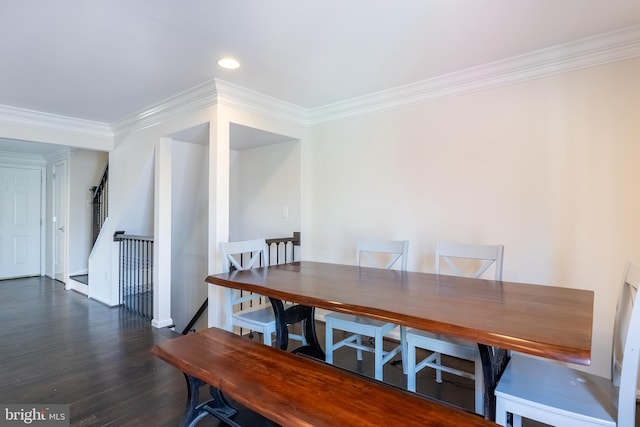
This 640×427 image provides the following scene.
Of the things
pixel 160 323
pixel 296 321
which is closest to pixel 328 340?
pixel 296 321

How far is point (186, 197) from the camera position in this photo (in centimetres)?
439

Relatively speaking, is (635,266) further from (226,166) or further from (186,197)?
(186,197)

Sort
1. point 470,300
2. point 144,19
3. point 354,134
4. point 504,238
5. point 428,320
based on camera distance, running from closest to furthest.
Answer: point 428,320, point 470,300, point 144,19, point 504,238, point 354,134

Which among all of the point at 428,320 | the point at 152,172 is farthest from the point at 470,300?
the point at 152,172

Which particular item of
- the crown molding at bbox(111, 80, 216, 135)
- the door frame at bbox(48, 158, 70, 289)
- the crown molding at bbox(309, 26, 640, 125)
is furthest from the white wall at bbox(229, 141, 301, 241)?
the door frame at bbox(48, 158, 70, 289)

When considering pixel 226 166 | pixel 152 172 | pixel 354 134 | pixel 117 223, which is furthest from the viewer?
pixel 117 223

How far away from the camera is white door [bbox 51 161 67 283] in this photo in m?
5.46

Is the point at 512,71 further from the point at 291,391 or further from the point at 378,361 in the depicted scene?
the point at 291,391

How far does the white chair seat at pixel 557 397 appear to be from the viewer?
1205 mm

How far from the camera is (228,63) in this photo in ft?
8.07

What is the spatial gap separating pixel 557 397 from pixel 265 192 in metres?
3.37

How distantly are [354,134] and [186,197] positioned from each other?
7.86 feet

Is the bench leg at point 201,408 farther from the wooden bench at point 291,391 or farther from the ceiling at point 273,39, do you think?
the ceiling at point 273,39

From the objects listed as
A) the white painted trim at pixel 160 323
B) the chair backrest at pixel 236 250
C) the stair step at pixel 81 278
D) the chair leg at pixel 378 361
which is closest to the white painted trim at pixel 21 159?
the stair step at pixel 81 278
